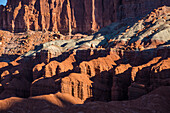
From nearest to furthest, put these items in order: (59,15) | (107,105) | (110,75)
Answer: (107,105), (110,75), (59,15)

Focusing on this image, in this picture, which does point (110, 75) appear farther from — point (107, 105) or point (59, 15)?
point (59, 15)

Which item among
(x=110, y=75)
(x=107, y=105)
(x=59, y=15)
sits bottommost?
(x=107, y=105)

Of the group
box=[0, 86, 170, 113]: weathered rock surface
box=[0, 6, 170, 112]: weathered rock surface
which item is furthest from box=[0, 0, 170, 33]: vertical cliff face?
box=[0, 86, 170, 113]: weathered rock surface

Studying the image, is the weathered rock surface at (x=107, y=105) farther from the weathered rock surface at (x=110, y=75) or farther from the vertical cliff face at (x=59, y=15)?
the vertical cliff face at (x=59, y=15)

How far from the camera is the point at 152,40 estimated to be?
3681 cm

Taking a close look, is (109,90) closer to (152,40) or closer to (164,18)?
(152,40)

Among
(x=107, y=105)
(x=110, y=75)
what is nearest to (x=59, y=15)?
(x=110, y=75)

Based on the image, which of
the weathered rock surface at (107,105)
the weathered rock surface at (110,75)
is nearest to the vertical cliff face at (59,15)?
the weathered rock surface at (110,75)

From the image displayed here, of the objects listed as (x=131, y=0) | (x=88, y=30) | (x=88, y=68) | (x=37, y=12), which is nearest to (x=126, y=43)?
(x=88, y=68)

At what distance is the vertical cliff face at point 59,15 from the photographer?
270 ft

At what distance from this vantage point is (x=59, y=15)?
90562 mm

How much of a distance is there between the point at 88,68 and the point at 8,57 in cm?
5381

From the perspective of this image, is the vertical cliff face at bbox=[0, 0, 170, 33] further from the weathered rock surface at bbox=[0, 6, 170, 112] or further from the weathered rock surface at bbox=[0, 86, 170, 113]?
the weathered rock surface at bbox=[0, 86, 170, 113]

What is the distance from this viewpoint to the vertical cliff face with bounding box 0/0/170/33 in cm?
8221
